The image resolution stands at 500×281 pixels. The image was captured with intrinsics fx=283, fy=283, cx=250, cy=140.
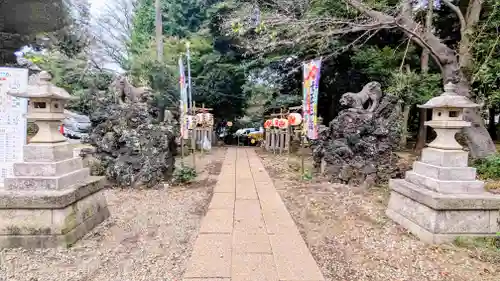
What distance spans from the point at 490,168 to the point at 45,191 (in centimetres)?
745

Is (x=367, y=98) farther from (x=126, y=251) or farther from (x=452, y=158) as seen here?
(x=126, y=251)

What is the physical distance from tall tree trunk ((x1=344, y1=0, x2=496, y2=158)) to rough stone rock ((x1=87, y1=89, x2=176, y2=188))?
497cm

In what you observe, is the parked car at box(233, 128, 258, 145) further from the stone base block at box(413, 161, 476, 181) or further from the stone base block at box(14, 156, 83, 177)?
the stone base block at box(14, 156, 83, 177)

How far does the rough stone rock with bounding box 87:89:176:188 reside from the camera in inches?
203

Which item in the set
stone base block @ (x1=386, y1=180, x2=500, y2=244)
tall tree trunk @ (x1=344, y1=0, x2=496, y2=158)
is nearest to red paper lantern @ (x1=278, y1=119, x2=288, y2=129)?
tall tree trunk @ (x1=344, y1=0, x2=496, y2=158)

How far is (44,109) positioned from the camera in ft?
9.87

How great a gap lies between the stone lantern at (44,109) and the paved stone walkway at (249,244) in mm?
1885

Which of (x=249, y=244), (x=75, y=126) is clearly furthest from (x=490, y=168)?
(x=75, y=126)

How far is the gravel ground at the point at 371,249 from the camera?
2348mm

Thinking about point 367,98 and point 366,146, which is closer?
point 366,146

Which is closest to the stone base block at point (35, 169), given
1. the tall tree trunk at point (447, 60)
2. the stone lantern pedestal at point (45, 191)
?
the stone lantern pedestal at point (45, 191)

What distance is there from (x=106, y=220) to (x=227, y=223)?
5.09 ft

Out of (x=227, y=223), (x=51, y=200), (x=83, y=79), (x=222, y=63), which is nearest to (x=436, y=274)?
(x=227, y=223)

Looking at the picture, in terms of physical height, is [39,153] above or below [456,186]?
above
